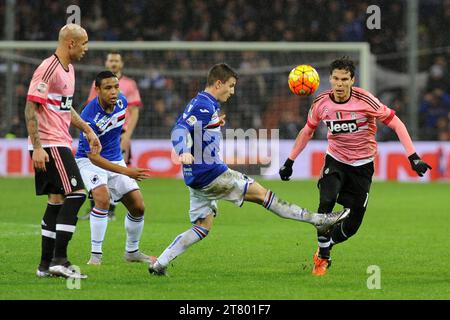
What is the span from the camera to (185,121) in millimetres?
8656

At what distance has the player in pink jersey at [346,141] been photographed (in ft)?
31.7

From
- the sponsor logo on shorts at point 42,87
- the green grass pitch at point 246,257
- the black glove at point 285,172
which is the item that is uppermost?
the sponsor logo on shorts at point 42,87

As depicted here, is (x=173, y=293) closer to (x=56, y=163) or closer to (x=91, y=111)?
(x=56, y=163)

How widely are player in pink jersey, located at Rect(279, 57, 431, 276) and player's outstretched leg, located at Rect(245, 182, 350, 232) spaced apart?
738mm

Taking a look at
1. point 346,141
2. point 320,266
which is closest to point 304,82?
point 346,141

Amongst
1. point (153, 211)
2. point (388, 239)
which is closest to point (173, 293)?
point (388, 239)

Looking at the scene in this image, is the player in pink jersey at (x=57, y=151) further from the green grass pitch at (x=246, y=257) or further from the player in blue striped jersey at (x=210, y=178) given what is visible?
the player in blue striped jersey at (x=210, y=178)

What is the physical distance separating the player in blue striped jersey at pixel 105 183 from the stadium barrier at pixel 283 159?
12.6m

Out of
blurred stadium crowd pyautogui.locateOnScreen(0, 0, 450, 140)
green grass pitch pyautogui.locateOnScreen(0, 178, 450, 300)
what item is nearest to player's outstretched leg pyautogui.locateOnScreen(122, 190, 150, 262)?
green grass pitch pyautogui.locateOnScreen(0, 178, 450, 300)

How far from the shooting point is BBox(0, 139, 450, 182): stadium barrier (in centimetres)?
2323

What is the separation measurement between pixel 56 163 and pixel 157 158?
15.2 metres

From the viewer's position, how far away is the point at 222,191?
8.77 meters

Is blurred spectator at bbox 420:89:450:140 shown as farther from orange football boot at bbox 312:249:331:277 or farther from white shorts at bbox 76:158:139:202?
orange football boot at bbox 312:249:331:277

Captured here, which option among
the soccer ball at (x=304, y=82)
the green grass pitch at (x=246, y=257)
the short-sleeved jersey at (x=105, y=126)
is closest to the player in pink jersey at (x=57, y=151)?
the green grass pitch at (x=246, y=257)
